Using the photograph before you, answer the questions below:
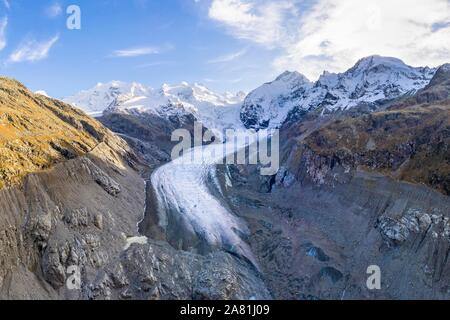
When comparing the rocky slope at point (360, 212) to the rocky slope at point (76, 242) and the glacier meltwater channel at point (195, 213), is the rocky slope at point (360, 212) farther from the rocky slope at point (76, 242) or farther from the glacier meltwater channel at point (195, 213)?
the rocky slope at point (76, 242)

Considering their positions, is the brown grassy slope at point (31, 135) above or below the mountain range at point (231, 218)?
above

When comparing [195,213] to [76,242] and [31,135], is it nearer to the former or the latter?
[76,242]

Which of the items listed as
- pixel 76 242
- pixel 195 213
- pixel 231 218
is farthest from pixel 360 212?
pixel 76 242

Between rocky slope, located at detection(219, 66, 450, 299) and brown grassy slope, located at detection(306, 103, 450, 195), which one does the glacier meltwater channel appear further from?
brown grassy slope, located at detection(306, 103, 450, 195)

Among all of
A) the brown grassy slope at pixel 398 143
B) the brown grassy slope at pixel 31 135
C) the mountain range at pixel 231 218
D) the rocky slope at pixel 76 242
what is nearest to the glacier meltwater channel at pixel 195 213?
the mountain range at pixel 231 218
